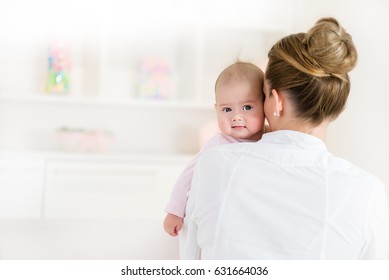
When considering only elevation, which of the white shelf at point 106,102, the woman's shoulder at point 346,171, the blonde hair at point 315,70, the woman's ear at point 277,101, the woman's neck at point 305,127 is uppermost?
the blonde hair at point 315,70

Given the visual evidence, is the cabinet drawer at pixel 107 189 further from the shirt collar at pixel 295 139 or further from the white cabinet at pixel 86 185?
the shirt collar at pixel 295 139

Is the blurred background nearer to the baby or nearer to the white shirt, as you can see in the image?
the baby

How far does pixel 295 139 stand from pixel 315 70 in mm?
116

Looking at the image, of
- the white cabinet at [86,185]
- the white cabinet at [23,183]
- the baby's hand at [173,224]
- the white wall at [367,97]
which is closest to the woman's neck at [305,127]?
the baby's hand at [173,224]

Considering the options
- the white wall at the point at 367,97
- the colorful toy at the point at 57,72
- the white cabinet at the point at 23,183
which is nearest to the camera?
the white wall at the point at 367,97

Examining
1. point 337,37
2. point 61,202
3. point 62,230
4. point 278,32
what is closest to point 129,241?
point 62,230

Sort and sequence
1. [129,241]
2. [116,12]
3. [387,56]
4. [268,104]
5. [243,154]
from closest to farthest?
[243,154] → [268,104] → [129,241] → [387,56] → [116,12]

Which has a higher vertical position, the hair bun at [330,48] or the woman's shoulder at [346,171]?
the hair bun at [330,48]

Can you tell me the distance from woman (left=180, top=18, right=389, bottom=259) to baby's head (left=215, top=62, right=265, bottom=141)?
0.15 metres

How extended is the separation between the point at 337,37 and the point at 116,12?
1947 millimetres

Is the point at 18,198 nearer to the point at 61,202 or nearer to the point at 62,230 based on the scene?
the point at 61,202

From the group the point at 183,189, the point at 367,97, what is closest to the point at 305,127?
the point at 183,189

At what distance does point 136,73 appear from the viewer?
2.85m

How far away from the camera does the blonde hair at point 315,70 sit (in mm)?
882
